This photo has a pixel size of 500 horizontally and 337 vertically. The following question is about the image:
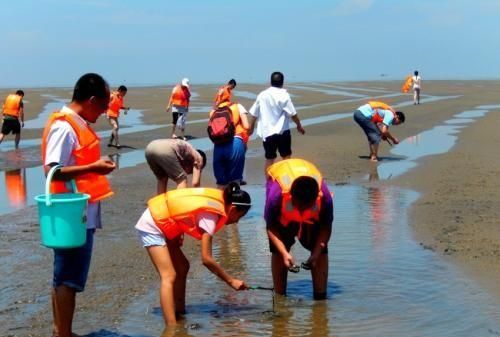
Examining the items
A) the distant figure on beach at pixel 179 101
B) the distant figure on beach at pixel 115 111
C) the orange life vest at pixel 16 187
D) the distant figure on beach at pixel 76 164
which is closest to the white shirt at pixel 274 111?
the orange life vest at pixel 16 187

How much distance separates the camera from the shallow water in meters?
5.13

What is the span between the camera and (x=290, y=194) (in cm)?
529

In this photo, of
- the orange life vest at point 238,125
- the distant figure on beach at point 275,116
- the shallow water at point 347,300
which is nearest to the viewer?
the shallow water at point 347,300

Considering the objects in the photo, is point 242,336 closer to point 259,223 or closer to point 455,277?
point 455,277

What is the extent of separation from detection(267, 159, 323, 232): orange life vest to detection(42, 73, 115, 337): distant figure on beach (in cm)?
138

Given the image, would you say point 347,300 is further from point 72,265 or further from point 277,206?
point 72,265

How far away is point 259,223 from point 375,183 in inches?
138

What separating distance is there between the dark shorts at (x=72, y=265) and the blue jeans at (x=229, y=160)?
3.95m

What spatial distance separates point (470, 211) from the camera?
9.05 meters

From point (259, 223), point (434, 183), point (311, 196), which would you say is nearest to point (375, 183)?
point (434, 183)

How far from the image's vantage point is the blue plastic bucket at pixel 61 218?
4.10 meters

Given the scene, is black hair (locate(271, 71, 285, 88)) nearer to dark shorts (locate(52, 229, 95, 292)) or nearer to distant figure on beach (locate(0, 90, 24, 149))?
dark shorts (locate(52, 229, 95, 292))

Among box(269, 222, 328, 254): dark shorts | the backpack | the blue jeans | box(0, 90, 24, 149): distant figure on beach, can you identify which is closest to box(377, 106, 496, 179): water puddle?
the blue jeans

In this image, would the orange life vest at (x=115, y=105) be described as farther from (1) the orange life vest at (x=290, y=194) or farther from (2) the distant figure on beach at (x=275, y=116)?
(1) the orange life vest at (x=290, y=194)
